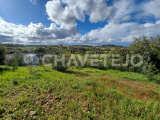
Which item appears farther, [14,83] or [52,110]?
[14,83]

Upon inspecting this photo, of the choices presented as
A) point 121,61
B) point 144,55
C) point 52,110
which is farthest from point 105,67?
point 52,110

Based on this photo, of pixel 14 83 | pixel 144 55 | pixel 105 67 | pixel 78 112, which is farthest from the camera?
pixel 105 67

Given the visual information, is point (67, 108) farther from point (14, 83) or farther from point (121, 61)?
point (121, 61)

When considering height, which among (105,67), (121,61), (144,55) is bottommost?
(105,67)

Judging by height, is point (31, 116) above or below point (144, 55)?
below

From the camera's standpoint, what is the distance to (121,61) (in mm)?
15594

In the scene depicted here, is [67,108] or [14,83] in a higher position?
[14,83]

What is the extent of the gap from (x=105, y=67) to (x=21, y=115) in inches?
649

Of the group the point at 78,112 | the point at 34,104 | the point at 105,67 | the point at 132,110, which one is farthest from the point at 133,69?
the point at 34,104

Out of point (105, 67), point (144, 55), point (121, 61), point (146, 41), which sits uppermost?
point (146, 41)

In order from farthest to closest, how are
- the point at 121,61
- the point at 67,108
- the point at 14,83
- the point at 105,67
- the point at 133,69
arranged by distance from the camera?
1. the point at 105,67
2. the point at 121,61
3. the point at 133,69
4. the point at 14,83
5. the point at 67,108

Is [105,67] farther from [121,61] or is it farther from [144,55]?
[144,55]

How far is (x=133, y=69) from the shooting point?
46.4 ft

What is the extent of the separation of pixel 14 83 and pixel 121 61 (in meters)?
16.4
